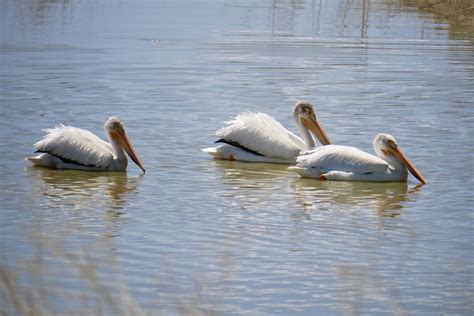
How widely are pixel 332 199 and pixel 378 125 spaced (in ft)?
9.83

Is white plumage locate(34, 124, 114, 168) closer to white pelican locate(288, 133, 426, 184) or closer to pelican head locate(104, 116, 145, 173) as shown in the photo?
pelican head locate(104, 116, 145, 173)

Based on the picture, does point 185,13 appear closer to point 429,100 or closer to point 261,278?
point 429,100

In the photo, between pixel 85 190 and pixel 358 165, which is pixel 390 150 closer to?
pixel 358 165

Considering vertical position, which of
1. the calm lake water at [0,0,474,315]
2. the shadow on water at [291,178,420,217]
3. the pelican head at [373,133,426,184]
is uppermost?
the pelican head at [373,133,426,184]

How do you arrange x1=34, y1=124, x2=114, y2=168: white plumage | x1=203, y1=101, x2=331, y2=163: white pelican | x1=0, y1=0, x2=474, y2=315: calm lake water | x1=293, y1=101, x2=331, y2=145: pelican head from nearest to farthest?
1. x1=0, y1=0, x2=474, y2=315: calm lake water
2. x1=34, y1=124, x2=114, y2=168: white plumage
3. x1=203, y1=101, x2=331, y2=163: white pelican
4. x1=293, y1=101, x2=331, y2=145: pelican head

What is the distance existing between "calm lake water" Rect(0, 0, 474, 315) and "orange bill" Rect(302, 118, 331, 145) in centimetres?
46

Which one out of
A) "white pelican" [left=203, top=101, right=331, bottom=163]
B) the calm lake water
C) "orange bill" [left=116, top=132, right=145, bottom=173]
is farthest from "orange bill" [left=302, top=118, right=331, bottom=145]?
"orange bill" [left=116, top=132, right=145, bottom=173]

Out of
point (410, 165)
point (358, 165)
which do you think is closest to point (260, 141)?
point (358, 165)

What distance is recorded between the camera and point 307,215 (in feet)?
28.1

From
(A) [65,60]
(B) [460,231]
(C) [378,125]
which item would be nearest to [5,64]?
(A) [65,60]

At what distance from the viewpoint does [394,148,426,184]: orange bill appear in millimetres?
9641

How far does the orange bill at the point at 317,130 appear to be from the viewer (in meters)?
10.8

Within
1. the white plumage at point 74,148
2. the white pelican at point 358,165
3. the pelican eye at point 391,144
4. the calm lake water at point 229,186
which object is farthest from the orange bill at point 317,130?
the white plumage at point 74,148

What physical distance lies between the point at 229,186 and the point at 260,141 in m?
0.98
